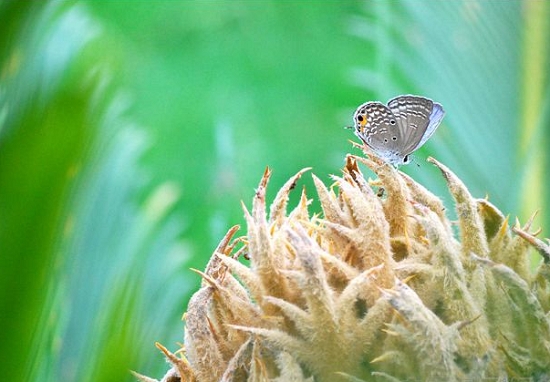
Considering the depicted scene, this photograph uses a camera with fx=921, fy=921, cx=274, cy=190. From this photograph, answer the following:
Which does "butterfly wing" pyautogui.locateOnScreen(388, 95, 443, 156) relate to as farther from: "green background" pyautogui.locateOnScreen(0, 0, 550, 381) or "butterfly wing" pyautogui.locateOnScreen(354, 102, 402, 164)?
"green background" pyautogui.locateOnScreen(0, 0, 550, 381)

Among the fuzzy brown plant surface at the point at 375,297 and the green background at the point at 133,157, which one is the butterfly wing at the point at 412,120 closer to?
the fuzzy brown plant surface at the point at 375,297

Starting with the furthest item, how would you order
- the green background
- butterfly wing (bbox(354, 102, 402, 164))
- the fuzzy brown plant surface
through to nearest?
butterfly wing (bbox(354, 102, 402, 164)) < the green background < the fuzzy brown plant surface

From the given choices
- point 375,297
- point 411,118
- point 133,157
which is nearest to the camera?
point 375,297

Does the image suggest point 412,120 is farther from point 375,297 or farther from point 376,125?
point 375,297

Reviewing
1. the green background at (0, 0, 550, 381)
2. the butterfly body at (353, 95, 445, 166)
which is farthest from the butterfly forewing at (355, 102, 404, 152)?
the green background at (0, 0, 550, 381)

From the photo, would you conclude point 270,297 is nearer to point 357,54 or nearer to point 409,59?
point 409,59

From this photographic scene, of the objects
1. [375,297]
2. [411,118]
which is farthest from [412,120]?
[375,297]

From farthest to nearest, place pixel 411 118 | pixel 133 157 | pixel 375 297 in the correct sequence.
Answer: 1. pixel 133 157
2. pixel 411 118
3. pixel 375 297
